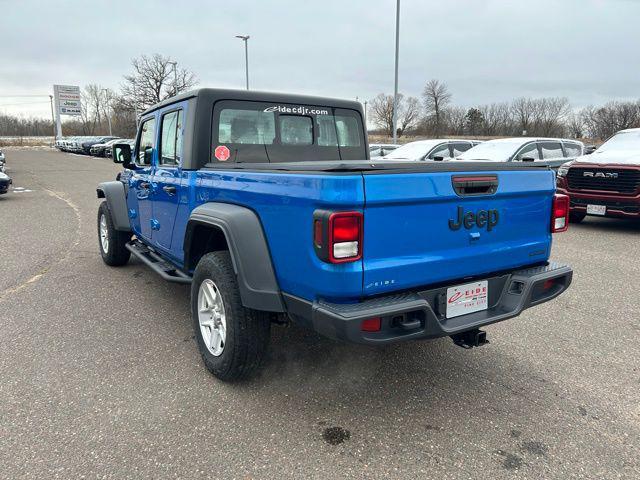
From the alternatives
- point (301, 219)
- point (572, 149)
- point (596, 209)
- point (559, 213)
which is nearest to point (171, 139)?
point (301, 219)

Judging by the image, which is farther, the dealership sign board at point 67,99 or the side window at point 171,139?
the dealership sign board at point 67,99

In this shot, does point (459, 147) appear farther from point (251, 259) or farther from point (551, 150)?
point (251, 259)

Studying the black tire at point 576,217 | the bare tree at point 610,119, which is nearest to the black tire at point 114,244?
the black tire at point 576,217

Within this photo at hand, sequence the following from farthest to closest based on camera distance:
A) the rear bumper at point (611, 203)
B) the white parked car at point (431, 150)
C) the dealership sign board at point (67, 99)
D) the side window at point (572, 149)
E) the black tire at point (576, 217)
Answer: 1. the dealership sign board at point (67, 99)
2. the white parked car at point (431, 150)
3. the side window at point (572, 149)
4. the black tire at point (576, 217)
5. the rear bumper at point (611, 203)

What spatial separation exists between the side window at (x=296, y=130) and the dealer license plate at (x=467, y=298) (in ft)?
6.86

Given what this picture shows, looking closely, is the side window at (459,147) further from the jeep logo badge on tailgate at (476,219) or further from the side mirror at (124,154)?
the jeep logo badge on tailgate at (476,219)

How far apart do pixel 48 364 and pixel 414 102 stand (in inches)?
3166

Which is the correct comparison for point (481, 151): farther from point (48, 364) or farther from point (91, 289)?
point (48, 364)

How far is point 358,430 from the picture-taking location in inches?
108

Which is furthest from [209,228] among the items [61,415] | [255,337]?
[61,415]

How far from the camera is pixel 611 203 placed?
8531mm

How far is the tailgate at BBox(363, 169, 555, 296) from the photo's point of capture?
2451 millimetres

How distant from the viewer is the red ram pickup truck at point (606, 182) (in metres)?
8.32

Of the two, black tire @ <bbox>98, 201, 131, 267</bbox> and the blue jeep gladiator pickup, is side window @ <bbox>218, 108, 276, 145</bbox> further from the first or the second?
black tire @ <bbox>98, 201, 131, 267</bbox>
